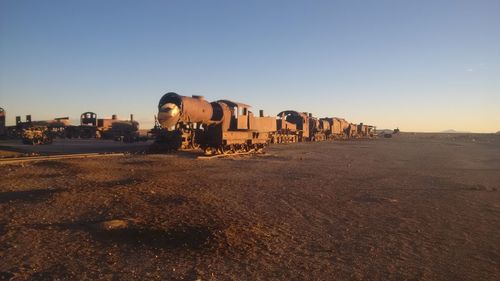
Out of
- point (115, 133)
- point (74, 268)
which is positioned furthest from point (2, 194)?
point (115, 133)

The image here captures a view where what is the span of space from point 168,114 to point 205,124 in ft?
10.9

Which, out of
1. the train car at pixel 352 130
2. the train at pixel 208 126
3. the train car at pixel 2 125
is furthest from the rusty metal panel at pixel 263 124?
the train car at pixel 352 130

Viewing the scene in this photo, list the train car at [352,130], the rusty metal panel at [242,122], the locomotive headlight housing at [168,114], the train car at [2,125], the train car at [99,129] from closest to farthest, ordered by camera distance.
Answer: the locomotive headlight housing at [168,114]
the rusty metal panel at [242,122]
the train car at [2,125]
the train car at [99,129]
the train car at [352,130]

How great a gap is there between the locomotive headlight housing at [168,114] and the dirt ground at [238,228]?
6.48 meters

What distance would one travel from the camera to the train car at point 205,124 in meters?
19.6

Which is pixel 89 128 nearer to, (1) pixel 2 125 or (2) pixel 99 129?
(2) pixel 99 129

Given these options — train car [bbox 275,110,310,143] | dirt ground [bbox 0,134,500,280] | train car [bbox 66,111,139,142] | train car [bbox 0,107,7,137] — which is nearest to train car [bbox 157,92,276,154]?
dirt ground [bbox 0,134,500,280]

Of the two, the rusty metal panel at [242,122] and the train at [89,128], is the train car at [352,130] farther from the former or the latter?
the rusty metal panel at [242,122]

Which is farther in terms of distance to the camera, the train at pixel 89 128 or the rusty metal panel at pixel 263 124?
the train at pixel 89 128

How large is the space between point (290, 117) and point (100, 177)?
37.3 m

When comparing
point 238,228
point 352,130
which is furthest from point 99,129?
point 352,130

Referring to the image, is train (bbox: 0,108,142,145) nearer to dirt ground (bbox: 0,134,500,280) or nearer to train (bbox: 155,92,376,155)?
train (bbox: 155,92,376,155)

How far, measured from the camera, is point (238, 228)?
275 inches

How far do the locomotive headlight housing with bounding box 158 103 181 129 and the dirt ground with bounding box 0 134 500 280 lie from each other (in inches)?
255
